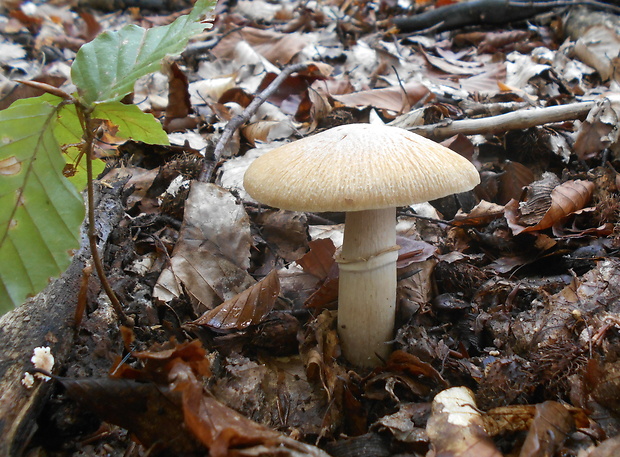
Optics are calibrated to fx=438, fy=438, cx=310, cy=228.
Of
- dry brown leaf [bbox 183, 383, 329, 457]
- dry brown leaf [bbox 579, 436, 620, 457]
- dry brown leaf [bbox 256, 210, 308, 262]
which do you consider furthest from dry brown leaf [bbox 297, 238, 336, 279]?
dry brown leaf [bbox 579, 436, 620, 457]

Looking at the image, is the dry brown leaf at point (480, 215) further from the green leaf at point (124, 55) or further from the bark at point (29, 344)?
the bark at point (29, 344)

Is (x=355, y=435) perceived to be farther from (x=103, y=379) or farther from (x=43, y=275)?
(x=43, y=275)

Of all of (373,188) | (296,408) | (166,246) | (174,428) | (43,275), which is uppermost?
(373,188)

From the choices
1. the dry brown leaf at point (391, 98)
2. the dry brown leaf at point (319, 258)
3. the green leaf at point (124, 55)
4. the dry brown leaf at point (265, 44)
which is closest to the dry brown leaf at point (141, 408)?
the green leaf at point (124, 55)

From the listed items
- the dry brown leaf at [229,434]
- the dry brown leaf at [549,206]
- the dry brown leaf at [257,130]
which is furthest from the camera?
the dry brown leaf at [257,130]

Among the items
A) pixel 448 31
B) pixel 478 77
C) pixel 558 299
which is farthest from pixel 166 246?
pixel 448 31

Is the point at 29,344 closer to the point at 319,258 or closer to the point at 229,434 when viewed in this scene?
the point at 229,434
